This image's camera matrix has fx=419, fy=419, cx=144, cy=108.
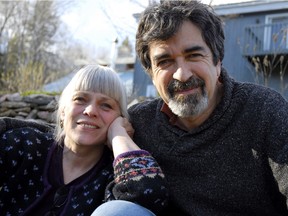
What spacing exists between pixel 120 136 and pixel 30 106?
17.3 feet

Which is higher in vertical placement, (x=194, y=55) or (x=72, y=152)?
(x=194, y=55)

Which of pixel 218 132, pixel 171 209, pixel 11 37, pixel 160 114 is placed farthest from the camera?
pixel 11 37

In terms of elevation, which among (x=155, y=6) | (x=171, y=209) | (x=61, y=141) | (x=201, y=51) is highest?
(x=155, y=6)

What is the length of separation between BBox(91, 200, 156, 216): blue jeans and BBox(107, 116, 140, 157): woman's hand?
30 cm

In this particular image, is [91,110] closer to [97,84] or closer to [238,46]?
[97,84]

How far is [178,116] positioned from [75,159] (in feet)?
2.04

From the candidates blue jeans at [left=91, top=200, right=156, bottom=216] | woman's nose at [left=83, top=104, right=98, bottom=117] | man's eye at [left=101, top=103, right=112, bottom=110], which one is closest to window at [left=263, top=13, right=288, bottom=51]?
man's eye at [left=101, top=103, right=112, bottom=110]

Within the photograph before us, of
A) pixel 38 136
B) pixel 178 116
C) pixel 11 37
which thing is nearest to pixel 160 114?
pixel 178 116

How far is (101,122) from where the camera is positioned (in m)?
2.24

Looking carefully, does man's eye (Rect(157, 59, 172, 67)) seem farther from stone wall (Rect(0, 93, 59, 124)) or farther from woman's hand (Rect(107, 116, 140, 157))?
stone wall (Rect(0, 93, 59, 124))

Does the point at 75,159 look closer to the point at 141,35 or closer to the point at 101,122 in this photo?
the point at 101,122

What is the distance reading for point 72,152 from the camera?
233 centimetres

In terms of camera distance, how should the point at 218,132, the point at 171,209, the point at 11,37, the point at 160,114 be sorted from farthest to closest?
the point at 11,37 < the point at 160,114 < the point at 171,209 < the point at 218,132

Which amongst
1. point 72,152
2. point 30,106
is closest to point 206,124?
point 72,152
